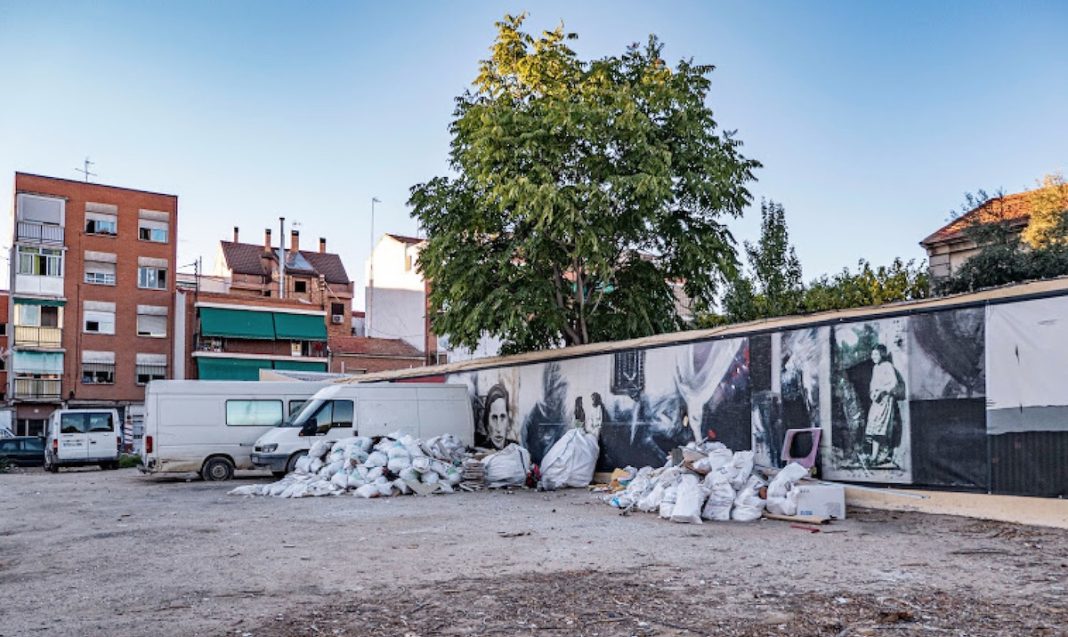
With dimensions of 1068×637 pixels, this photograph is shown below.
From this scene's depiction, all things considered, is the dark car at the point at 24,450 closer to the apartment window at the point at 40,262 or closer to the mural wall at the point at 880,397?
the apartment window at the point at 40,262

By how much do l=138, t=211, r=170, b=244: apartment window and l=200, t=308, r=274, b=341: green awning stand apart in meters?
5.19

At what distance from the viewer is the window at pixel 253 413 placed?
65.3 feet

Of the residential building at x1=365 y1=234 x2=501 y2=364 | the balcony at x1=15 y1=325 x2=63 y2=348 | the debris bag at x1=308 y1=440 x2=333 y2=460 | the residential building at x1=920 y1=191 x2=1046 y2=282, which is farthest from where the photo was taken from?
the residential building at x1=365 y1=234 x2=501 y2=364

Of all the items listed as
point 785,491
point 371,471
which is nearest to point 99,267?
point 371,471

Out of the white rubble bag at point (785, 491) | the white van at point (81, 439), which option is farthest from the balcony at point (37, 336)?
the white rubble bag at point (785, 491)

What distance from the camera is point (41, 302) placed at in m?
45.8

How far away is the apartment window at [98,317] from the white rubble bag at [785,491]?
44.9 m

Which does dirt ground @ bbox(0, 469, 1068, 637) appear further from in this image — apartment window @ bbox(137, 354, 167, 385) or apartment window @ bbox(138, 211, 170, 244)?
apartment window @ bbox(138, 211, 170, 244)

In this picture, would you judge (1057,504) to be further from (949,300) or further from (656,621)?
(656,621)

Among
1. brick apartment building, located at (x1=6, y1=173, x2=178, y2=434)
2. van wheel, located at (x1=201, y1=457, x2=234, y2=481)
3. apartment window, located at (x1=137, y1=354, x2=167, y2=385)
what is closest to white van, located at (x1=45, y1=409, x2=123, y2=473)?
van wheel, located at (x1=201, y1=457, x2=234, y2=481)

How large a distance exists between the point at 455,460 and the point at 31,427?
122 feet

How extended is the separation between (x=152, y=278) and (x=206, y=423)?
112 feet

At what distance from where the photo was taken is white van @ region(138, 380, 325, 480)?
19.3 meters

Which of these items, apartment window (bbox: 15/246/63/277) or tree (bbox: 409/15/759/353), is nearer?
tree (bbox: 409/15/759/353)
